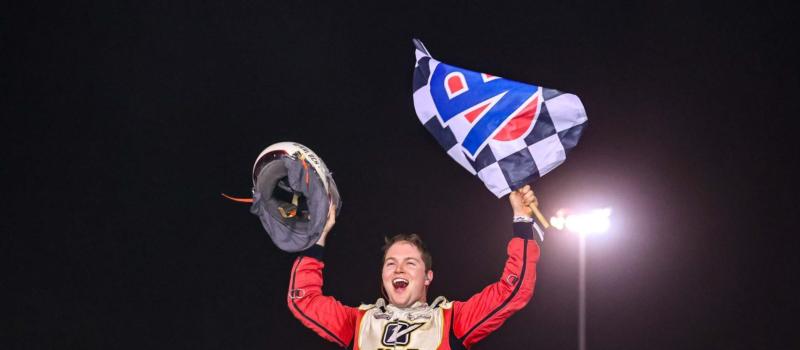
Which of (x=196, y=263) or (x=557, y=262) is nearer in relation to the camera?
(x=196, y=263)

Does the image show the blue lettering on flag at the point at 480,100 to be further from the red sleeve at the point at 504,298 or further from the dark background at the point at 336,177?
the dark background at the point at 336,177

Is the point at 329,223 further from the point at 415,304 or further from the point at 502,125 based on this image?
the point at 502,125

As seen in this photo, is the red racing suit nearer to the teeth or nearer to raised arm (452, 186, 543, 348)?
raised arm (452, 186, 543, 348)

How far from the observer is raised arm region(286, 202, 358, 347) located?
11.3 feet

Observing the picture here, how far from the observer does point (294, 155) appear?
141 inches

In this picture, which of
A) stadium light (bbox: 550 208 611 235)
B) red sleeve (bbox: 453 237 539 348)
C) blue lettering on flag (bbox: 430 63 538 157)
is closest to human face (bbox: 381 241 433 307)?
red sleeve (bbox: 453 237 539 348)

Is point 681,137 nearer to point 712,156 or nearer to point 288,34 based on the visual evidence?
point 712,156

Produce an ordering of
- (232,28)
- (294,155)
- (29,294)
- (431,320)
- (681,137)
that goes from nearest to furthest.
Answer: (431,320)
(294,155)
(29,294)
(232,28)
(681,137)

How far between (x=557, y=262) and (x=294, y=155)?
15.4ft

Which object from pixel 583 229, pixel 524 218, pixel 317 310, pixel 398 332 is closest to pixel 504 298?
pixel 524 218

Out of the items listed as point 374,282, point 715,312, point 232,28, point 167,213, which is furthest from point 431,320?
point 715,312

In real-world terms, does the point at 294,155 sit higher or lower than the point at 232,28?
lower

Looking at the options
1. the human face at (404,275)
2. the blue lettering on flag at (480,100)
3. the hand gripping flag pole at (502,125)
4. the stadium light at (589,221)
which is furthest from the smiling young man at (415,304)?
the stadium light at (589,221)

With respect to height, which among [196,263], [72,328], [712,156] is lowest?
[72,328]
